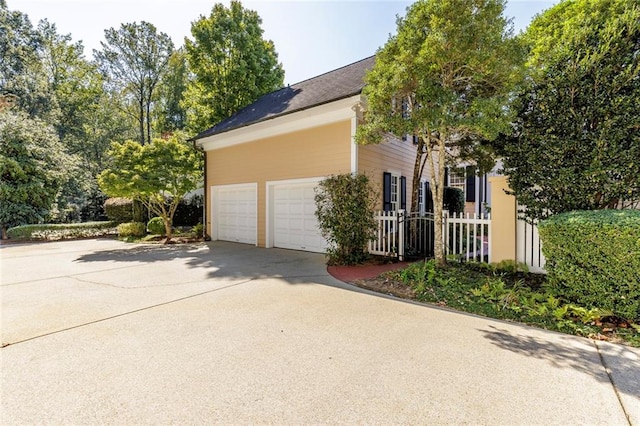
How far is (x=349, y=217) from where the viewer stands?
7098 millimetres

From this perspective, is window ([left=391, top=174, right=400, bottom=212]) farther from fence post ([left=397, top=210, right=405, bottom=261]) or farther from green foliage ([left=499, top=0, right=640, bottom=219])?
green foliage ([left=499, top=0, right=640, bottom=219])

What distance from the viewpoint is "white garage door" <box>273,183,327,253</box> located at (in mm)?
9289

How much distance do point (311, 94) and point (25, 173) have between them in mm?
13983

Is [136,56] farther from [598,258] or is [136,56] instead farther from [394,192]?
[598,258]

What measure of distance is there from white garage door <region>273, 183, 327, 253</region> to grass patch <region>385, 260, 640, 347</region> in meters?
3.79

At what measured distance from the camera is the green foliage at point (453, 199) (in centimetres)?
1251


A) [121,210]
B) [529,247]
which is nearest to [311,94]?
[529,247]

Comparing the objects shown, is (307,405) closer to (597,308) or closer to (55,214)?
(597,308)

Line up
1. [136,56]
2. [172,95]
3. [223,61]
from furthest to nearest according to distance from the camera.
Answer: [172,95]
[136,56]
[223,61]

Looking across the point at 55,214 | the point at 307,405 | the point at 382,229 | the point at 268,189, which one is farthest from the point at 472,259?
the point at 55,214

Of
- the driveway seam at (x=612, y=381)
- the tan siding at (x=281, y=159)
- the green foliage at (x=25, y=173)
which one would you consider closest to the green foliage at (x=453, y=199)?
the tan siding at (x=281, y=159)

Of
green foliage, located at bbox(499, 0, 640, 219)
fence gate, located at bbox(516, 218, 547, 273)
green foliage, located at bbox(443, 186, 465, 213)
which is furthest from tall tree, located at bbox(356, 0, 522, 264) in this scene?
green foliage, located at bbox(443, 186, 465, 213)

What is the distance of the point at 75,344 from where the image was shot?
123 inches

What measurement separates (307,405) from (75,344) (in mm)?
2633
